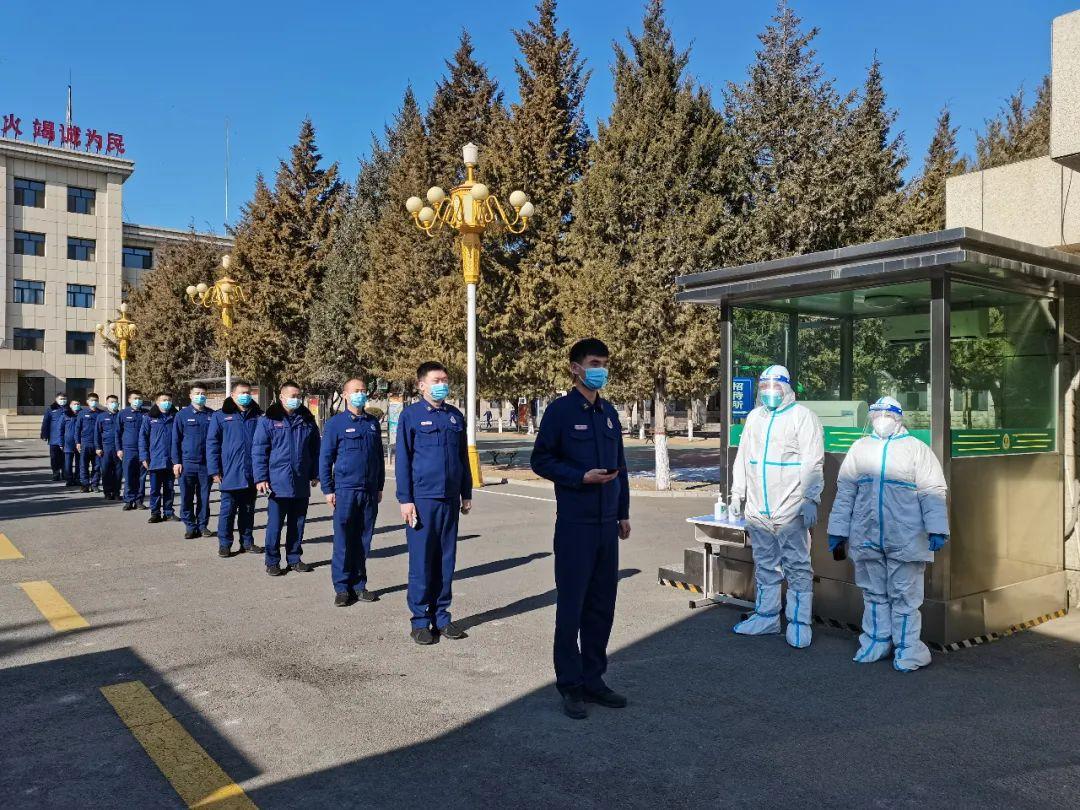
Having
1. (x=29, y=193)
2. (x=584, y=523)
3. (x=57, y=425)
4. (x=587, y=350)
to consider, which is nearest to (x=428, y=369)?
(x=587, y=350)

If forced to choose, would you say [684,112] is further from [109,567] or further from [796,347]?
[109,567]

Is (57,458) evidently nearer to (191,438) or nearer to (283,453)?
(191,438)

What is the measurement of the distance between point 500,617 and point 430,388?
2.01 meters

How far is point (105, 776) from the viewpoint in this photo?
3764 millimetres

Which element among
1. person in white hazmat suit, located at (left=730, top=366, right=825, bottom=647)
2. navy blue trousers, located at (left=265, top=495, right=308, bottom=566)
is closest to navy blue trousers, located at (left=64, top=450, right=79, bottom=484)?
navy blue trousers, located at (left=265, top=495, right=308, bottom=566)

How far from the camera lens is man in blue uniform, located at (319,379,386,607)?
734 centimetres

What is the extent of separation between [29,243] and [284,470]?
58908mm

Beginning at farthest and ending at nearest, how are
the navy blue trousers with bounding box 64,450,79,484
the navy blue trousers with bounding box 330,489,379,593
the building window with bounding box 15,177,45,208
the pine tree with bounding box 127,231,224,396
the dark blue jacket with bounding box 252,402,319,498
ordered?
the building window with bounding box 15,177,45,208 < the pine tree with bounding box 127,231,224,396 < the navy blue trousers with bounding box 64,450,79,484 < the dark blue jacket with bounding box 252,402,319,498 < the navy blue trousers with bounding box 330,489,379,593

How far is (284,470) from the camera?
28.0ft

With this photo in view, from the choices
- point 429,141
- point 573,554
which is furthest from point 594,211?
point 573,554

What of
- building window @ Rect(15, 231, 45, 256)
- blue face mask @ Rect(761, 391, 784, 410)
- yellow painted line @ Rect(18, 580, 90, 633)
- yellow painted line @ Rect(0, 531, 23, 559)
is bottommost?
yellow painted line @ Rect(0, 531, 23, 559)

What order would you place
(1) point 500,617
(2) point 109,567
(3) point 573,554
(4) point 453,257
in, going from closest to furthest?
(3) point 573,554, (1) point 500,617, (2) point 109,567, (4) point 453,257

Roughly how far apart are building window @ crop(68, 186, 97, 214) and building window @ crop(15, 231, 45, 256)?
2986 millimetres

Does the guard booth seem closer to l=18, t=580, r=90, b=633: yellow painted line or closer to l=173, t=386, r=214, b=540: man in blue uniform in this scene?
l=18, t=580, r=90, b=633: yellow painted line
